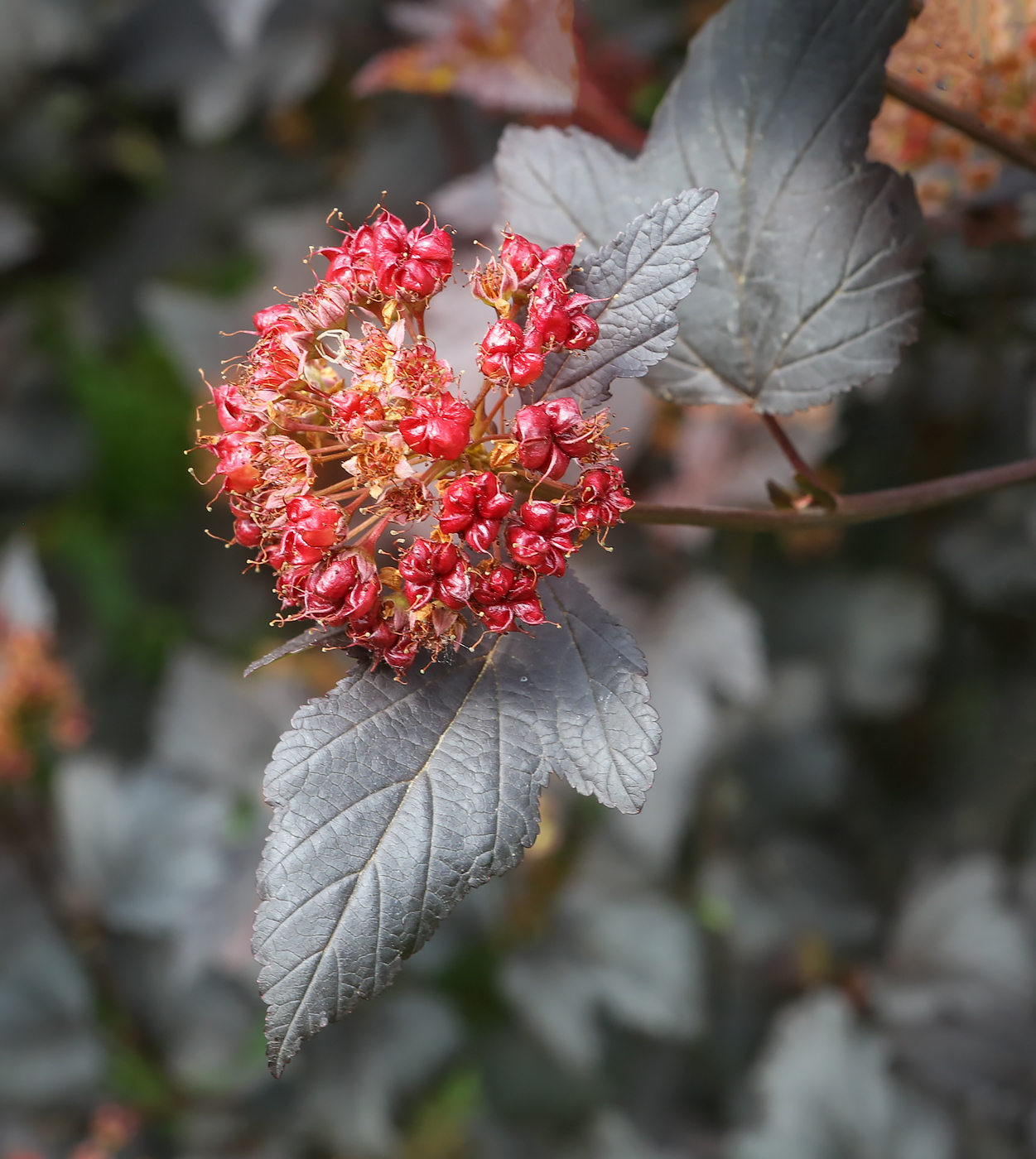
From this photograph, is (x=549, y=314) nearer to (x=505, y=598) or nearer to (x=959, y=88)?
(x=505, y=598)

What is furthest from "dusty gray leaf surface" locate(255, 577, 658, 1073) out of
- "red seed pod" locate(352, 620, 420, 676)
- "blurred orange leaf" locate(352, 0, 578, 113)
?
"blurred orange leaf" locate(352, 0, 578, 113)

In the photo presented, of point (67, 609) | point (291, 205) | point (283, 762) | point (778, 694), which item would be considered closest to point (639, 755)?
point (283, 762)

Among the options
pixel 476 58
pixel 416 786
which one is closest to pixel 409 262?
pixel 416 786

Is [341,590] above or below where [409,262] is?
below

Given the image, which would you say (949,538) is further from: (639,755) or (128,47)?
(128,47)

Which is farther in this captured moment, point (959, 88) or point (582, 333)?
point (959, 88)

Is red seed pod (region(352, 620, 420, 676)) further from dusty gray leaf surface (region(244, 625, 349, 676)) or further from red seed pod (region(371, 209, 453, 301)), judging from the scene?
red seed pod (region(371, 209, 453, 301))

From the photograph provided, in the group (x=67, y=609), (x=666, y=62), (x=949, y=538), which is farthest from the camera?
(x=67, y=609)
